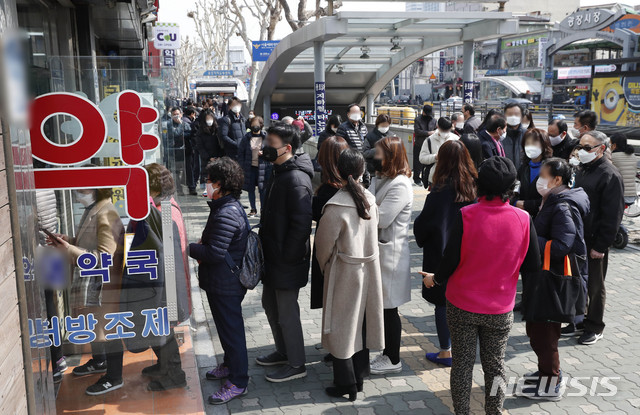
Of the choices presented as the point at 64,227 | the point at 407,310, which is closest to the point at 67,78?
the point at 64,227

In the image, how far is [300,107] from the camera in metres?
26.0

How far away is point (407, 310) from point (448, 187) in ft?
6.93

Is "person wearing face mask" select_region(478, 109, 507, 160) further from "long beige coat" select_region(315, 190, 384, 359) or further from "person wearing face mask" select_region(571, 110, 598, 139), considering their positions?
"long beige coat" select_region(315, 190, 384, 359)

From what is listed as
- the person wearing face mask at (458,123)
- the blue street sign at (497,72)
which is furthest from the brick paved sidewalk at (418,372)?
the blue street sign at (497,72)

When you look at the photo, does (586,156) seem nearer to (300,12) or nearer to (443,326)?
(443,326)

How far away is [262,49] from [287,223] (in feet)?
77.1

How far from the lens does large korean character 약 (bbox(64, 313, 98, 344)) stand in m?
3.84

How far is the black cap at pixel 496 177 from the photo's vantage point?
11.2 ft

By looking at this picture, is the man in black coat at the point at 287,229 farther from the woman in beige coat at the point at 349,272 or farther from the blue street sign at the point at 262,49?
the blue street sign at the point at 262,49

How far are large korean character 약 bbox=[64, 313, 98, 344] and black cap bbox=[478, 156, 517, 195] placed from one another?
2.73m

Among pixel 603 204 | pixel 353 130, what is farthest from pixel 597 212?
pixel 353 130

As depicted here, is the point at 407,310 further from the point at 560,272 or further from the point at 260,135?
the point at 260,135

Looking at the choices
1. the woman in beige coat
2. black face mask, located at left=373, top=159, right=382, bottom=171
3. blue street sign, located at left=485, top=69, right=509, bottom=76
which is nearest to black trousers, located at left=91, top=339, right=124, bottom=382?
the woman in beige coat

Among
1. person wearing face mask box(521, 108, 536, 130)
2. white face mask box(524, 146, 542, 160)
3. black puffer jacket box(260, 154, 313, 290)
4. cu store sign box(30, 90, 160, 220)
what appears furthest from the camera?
person wearing face mask box(521, 108, 536, 130)
